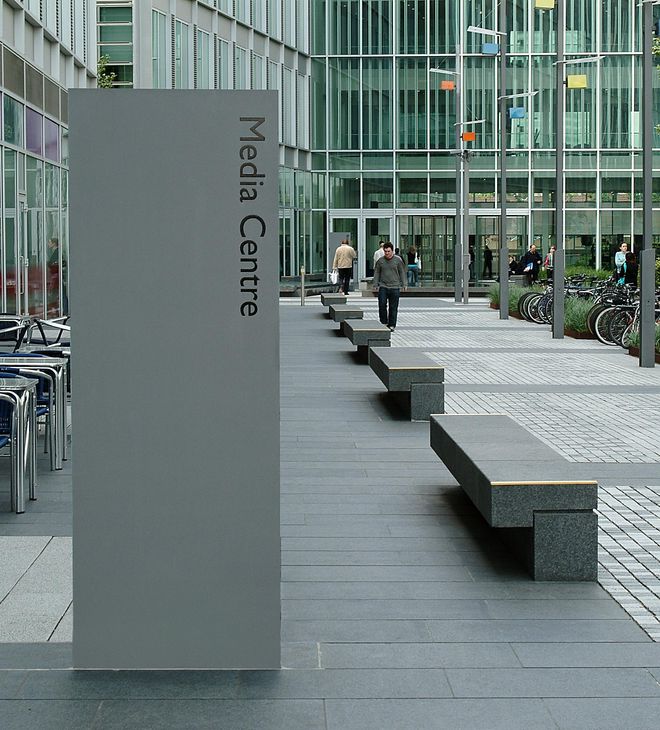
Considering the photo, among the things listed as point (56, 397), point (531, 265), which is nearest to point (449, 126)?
point (531, 265)

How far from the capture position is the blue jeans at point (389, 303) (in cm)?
2694

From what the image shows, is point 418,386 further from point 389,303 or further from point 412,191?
point 412,191

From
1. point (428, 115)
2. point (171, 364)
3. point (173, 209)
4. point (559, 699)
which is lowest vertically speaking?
point (559, 699)

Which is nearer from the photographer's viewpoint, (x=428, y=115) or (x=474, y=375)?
(x=474, y=375)

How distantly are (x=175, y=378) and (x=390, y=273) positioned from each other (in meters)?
21.6

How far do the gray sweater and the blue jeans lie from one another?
153 millimetres

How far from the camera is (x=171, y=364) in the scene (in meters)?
4.94

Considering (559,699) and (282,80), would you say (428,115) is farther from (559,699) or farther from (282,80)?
(559,699)

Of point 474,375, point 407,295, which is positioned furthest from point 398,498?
point 407,295

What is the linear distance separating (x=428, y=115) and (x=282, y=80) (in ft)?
26.1

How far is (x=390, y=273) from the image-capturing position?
86.8 feet

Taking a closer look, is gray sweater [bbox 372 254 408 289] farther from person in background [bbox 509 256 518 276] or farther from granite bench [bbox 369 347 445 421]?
person in background [bbox 509 256 518 276]

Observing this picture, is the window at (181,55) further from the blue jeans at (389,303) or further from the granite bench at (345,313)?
the blue jeans at (389,303)

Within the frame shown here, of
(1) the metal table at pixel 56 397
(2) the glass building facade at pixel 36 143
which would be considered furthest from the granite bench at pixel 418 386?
(2) the glass building facade at pixel 36 143
